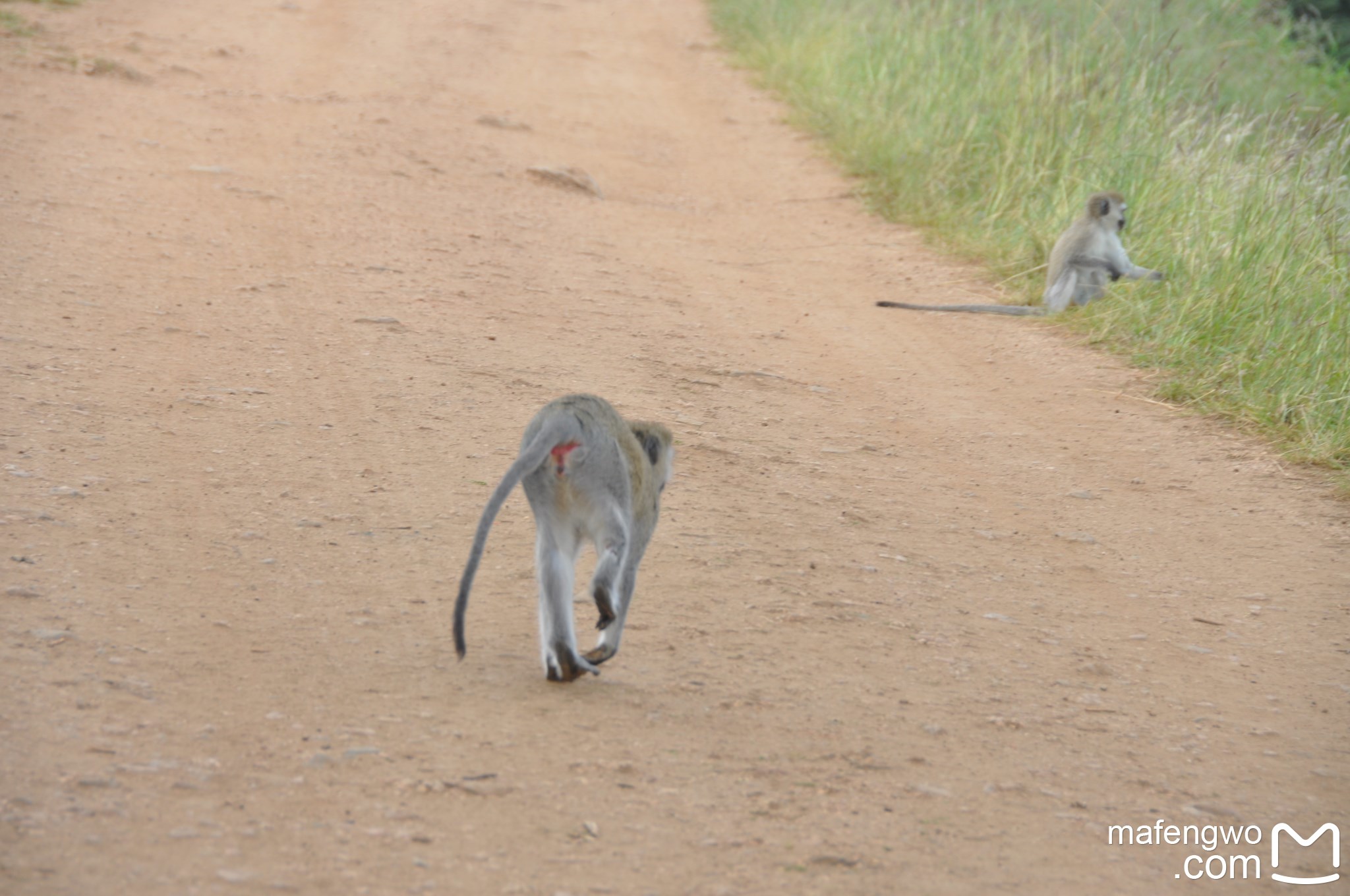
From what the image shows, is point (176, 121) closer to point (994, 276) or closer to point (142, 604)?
point (994, 276)

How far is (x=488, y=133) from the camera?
486 inches

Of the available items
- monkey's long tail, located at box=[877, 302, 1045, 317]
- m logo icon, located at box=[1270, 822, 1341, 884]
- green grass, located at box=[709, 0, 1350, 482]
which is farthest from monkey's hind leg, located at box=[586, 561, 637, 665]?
monkey's long tail, located at box=[877, 302, 1045, 317]

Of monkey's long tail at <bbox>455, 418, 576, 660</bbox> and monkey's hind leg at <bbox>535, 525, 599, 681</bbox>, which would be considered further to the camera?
monkey's hind leg at <bbox>535, 525, 599, 681</bbox>

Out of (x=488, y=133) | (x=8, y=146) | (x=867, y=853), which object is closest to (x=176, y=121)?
(x=8, y=146)

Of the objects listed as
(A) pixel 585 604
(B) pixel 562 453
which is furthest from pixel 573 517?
(A) pixel 585 604

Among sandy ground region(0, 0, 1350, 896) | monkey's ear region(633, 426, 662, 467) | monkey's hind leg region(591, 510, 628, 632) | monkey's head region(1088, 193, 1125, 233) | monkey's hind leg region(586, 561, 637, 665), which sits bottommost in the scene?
sandy ground region(0, 0, 1350, 896)

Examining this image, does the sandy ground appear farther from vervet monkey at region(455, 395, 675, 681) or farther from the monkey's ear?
the monkey's ear

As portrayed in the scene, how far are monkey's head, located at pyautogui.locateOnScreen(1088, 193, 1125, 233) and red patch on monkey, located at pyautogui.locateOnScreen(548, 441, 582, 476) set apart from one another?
6061 mm

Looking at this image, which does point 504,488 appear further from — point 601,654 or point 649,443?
point 649,443

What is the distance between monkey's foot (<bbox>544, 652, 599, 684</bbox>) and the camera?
3.87 m

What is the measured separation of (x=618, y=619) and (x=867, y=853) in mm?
1065

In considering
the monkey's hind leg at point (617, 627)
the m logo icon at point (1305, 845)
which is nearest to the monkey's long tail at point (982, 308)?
the monkey's hind leg at point (617, 627)

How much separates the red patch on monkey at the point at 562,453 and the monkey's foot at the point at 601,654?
52 centimetres

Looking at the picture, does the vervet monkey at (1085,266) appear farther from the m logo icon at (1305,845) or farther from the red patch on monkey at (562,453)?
the m logo icon at (1305,845)
